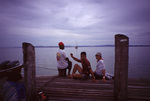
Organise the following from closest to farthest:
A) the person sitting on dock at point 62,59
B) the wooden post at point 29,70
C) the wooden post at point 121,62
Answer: the wooden post at point 121,62 < the wooden post at point 29,70 < the person sitting on dock at point 62,59

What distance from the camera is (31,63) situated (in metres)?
3.12

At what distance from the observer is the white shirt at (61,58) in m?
6.07

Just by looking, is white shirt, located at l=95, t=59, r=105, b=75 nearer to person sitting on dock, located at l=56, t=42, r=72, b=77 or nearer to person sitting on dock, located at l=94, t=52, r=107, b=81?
person sitting on dock, located at l=94, t=52, r=107, b=81

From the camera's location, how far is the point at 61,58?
612 cm

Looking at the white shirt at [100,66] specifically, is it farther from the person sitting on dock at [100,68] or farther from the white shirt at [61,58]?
the white shirt at [61,58]

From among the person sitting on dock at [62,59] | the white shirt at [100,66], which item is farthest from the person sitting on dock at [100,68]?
the person sitting on dock at [62,59]

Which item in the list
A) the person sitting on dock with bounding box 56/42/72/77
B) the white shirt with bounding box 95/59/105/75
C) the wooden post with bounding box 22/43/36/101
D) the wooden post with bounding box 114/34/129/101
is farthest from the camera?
the person sitting on dock with bounding box 56/42/72/77

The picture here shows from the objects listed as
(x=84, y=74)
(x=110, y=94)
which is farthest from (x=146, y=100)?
(x=84, y=74)

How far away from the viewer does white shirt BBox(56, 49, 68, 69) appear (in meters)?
6.07

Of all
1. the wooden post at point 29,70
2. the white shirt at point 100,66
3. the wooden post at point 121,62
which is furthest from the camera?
the white shirt at point 100,66

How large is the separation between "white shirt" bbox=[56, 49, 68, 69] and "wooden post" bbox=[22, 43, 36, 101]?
293 centimetres

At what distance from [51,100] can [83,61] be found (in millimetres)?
2668

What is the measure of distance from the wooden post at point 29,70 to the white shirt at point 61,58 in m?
2.93

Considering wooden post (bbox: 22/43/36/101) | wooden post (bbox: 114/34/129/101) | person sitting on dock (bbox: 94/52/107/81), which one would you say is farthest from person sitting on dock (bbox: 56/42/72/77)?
wooden post (bbox: 114/34/129/101)
